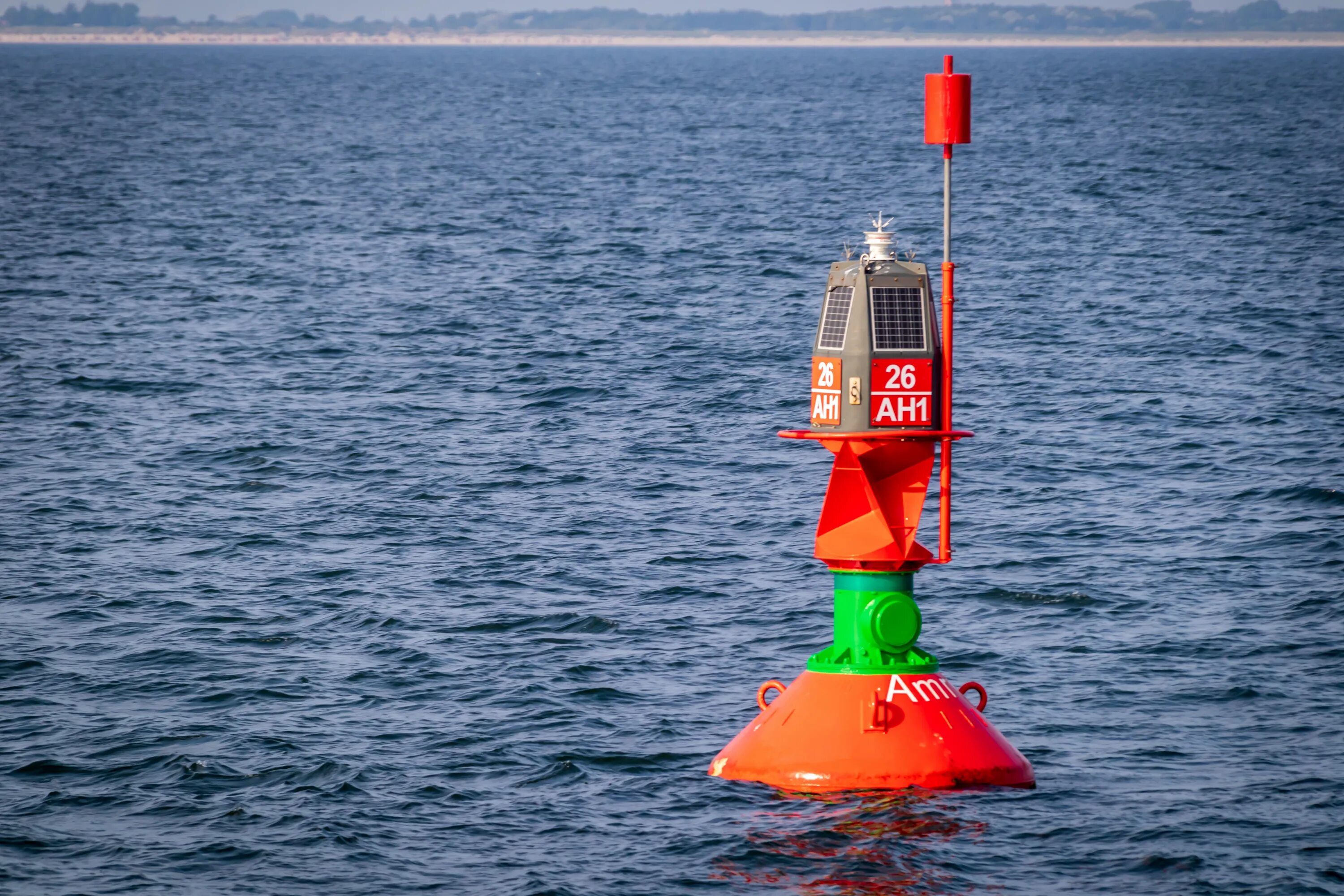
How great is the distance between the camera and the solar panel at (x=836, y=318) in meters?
14.1

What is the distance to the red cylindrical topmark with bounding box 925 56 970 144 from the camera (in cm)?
1381

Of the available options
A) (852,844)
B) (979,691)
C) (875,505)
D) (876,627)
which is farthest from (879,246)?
(852,844)

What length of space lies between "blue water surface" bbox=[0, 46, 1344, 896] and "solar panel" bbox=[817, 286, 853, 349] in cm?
366

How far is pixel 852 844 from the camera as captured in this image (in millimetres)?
13531

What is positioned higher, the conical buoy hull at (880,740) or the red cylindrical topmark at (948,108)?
the red cylindrical topmark at (948,108)

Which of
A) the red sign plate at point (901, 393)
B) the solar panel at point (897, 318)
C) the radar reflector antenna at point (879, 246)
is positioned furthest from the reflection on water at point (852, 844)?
the radar reflector antenna at point (879, 246)

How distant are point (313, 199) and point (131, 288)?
2402cm

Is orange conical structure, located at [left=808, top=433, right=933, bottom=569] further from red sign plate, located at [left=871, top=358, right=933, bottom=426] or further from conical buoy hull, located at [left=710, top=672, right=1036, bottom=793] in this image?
conical buoy hull, located at [left=710, top=672, right=1036, bottom=793]

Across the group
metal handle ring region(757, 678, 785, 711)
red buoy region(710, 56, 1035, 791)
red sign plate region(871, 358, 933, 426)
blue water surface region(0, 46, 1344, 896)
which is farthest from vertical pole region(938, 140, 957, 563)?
blue water surface region(0, 46, 1344, 896)

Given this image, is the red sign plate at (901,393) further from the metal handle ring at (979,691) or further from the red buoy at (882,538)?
the metal handle ring at (979,691)

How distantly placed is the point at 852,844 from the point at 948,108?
18.9 ft

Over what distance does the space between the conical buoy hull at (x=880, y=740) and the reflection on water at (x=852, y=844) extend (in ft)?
0.64

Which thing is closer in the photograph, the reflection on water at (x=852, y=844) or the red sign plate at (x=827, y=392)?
the reflection on water at (x=852, y=844)

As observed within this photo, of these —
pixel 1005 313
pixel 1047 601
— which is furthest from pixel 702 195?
pixel 1047 601
